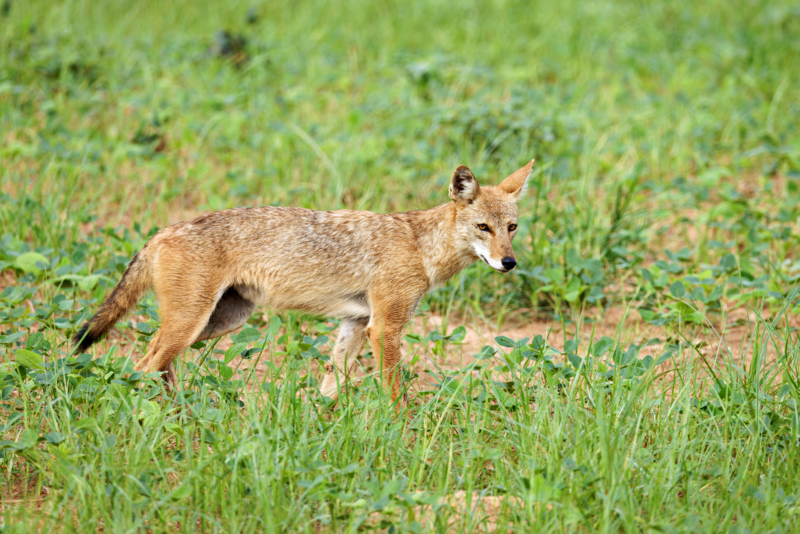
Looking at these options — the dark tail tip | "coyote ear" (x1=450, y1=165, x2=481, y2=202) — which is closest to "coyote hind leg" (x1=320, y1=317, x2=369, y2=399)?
"coyote ear" (x1=450, y1=165, x2=481, y2=202)

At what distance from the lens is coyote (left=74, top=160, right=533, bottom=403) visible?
176 inches

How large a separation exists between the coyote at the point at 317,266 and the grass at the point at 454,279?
245 mm

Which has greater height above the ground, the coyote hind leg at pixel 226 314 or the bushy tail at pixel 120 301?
the bushy tail at pixel 120 301

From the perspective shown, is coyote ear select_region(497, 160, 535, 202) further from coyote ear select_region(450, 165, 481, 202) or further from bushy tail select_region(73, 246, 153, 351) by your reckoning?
bushy tail select_region(73, 246, 153, 351)

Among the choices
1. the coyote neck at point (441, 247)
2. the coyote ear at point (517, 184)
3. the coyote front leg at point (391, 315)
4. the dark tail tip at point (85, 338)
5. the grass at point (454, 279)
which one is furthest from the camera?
the coyote ear at point (517, 184)

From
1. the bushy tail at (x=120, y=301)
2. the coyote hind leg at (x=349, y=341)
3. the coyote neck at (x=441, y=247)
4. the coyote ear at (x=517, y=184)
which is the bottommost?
the coyote hind leg at (x=349, y=341)

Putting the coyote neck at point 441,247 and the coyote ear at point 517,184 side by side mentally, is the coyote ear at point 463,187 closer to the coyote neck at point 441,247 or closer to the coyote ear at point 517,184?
the coyote neck at point 441,247

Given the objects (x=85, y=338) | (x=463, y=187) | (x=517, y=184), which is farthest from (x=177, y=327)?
(x=517, y=184)

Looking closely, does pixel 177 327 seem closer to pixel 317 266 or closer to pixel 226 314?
pixel 226 314

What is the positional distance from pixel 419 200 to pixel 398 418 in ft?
11.2

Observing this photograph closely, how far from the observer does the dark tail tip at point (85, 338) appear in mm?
4426

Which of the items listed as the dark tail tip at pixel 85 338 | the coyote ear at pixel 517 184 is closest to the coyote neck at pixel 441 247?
the coyote ear at pixel 517 184

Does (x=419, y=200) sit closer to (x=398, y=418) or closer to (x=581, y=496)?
(x=398, y=418)

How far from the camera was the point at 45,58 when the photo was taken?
888cm
